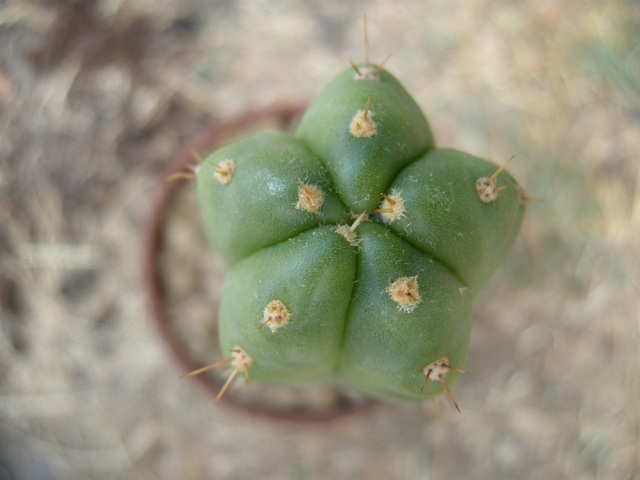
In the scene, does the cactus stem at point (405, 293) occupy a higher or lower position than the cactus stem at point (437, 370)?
higher

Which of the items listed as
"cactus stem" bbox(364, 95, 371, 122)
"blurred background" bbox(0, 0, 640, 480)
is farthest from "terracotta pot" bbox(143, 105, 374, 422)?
"cactus stem" bbox(364, 95, 371, 122)

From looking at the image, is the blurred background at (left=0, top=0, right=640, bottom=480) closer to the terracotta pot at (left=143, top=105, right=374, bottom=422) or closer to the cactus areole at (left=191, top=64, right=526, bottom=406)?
the terracotta pot at (left=143, top=105, right=374, bottom=422)

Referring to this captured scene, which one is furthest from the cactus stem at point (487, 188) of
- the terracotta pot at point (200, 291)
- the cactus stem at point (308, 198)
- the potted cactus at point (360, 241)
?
the terracotta pot at point (200, 291)

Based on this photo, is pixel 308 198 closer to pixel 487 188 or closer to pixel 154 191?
pixel 487 188

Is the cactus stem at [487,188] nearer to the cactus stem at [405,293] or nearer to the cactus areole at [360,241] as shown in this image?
the cactus areole at [360,241]

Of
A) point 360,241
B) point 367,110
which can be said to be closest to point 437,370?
point 360,241

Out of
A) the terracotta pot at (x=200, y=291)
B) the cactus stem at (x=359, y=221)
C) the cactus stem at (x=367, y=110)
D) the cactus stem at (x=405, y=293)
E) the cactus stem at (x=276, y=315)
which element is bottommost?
the terracotta pot at (x=200, y=291)
